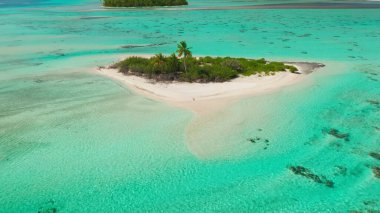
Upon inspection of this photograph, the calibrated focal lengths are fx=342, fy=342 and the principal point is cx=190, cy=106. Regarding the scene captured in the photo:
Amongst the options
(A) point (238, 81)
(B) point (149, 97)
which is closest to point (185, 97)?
(B) point (149, 97)

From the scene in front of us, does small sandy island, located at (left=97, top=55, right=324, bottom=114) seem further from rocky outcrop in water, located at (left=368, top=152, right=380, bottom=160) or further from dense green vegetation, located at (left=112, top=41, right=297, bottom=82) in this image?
rocky outcrop in water, located at (left=368, top=152, right=380, bottom=160)

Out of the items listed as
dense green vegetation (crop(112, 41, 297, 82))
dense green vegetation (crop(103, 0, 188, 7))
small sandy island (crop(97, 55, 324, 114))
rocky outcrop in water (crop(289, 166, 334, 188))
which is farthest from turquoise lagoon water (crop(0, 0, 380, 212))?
dense green vegetation (crop(103, 0, 188, 7))

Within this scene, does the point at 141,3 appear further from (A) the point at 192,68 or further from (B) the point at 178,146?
(B) the point at 178,146

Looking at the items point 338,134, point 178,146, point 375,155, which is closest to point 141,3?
point 178,146

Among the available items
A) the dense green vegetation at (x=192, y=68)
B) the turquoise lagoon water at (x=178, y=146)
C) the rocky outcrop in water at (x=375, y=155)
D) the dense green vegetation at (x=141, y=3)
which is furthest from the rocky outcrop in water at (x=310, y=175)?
the dense green vegetation at (x=141, y=3)

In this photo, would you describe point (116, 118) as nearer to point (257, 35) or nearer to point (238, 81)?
point (238, 81)

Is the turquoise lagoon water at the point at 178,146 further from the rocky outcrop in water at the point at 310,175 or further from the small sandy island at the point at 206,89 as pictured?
the small sandy island at the point at 206,89
